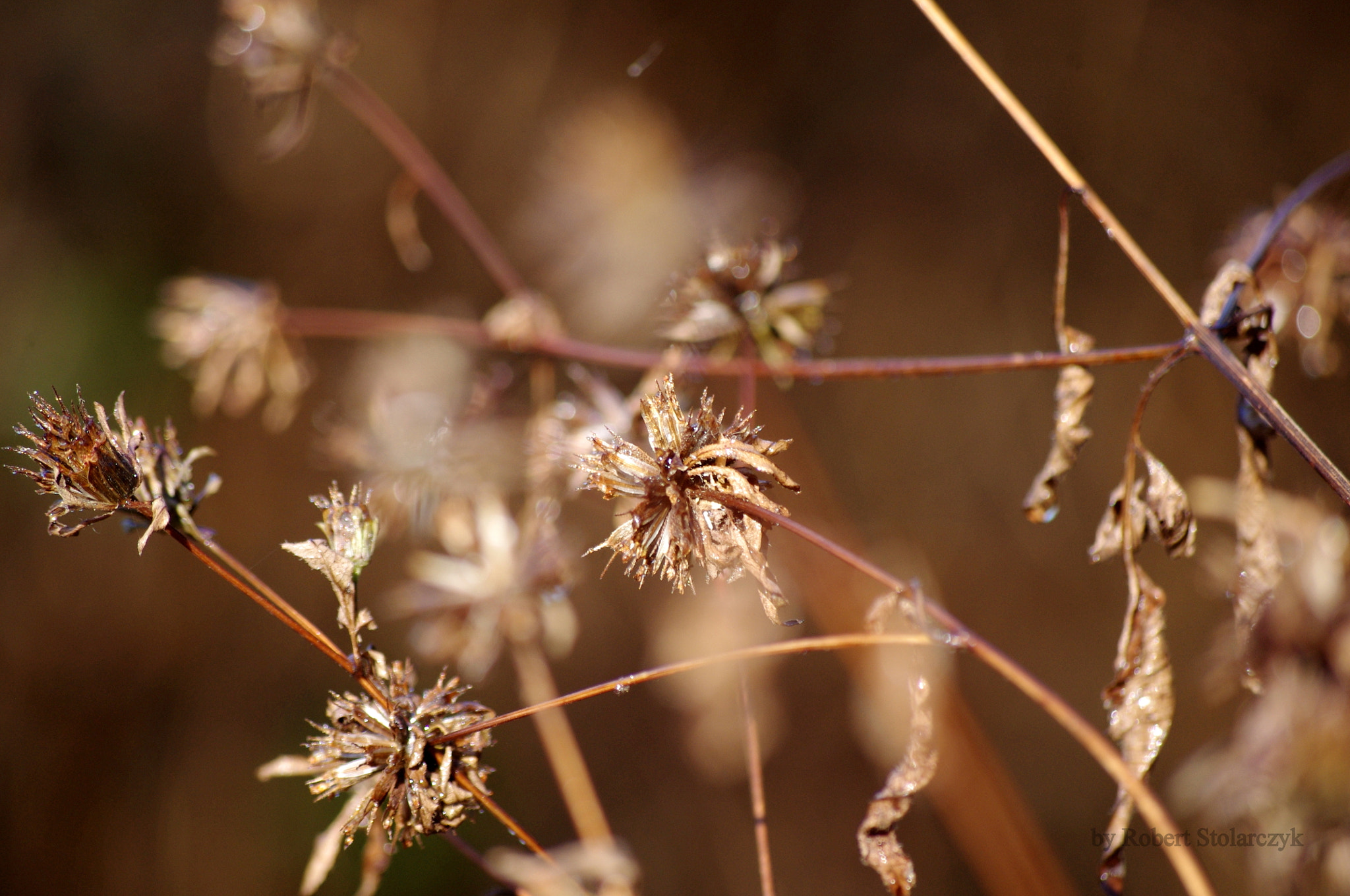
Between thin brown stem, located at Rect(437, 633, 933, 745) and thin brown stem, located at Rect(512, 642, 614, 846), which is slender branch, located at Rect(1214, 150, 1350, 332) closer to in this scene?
thin brown stem, located at Rect(437, 633, 933, 745)

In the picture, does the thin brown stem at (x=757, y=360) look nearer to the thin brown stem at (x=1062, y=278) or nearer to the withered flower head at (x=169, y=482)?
the thin brown stem at (x=1062, y=278)

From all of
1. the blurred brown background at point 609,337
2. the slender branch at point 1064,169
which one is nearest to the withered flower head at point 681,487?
the slender branch at point 1064,169

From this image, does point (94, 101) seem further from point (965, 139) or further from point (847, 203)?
point (965, 139)

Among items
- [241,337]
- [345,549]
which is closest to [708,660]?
[345,549]

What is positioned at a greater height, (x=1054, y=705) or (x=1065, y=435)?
(x=1065, y=435)

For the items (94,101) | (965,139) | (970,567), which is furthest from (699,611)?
(94,101)

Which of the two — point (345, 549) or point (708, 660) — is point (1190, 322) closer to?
point (708, 660)

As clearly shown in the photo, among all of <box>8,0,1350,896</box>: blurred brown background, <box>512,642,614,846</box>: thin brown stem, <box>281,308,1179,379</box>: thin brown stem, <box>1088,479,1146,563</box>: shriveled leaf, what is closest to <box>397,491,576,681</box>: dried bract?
<box>512,642,614,846</box>: thin brown stem
